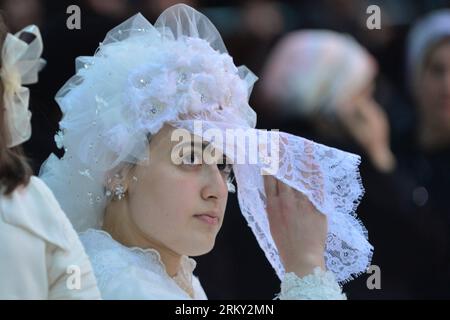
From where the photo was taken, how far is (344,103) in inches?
162

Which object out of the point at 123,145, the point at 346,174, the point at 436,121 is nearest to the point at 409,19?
the point at 436,121

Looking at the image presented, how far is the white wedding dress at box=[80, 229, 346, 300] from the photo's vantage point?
283 centimetres

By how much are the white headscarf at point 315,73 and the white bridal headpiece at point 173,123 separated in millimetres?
903

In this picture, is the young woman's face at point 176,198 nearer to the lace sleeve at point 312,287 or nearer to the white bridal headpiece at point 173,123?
the white bridal headpiece at point 173,123

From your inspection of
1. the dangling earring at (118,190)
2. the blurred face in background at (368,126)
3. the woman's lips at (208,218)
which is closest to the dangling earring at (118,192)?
the dangling earring at (118,190)

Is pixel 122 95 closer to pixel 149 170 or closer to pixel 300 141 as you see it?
pixel 149 170

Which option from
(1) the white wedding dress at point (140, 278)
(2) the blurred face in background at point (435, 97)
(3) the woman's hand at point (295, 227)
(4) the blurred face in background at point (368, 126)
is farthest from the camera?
(2) the blurred face in background at point (435, 97)

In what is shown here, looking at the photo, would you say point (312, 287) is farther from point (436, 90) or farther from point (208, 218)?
point (436, 90)

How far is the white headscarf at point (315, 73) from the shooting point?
4.04 meters

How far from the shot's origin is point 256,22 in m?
4.41

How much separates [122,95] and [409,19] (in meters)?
2.08

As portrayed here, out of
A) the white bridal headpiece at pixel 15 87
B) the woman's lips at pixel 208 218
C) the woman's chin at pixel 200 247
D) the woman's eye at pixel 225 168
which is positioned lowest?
the woman's chin at pixel 200 247

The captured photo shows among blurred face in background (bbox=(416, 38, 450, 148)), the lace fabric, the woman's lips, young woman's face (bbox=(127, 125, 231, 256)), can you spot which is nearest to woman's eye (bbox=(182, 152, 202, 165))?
young woman's face (bbox=(127, 125, 231, 256))
